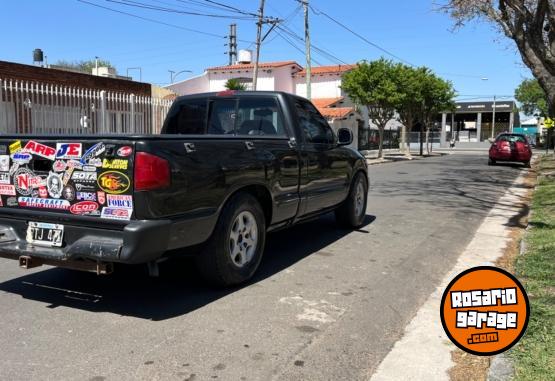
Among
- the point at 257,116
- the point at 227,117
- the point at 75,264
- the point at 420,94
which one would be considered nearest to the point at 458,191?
the point at 257,116

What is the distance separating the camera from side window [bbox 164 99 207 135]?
6441mm

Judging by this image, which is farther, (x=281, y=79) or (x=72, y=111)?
(x=281, y=79)

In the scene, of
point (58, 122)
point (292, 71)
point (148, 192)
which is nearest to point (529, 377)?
point (148, 192)

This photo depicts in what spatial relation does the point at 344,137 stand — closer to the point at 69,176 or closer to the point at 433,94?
the point at 69,176

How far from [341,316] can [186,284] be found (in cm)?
161

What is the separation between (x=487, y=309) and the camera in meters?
2.02

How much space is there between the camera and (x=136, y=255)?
389 cm

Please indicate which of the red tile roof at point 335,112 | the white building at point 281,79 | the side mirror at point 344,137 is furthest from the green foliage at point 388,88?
the side mirror at point 344,137

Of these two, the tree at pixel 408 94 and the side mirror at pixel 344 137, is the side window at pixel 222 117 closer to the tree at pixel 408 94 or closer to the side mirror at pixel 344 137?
the side mirror at pixel 344 137

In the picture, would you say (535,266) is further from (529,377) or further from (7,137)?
(7,137)

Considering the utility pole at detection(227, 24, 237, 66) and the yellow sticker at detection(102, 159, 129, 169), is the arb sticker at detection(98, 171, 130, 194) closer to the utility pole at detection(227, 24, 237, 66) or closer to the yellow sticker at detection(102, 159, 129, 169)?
the yellow sticker at detection(102, 159, 129, 169)

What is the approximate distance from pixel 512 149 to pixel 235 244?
23.5m

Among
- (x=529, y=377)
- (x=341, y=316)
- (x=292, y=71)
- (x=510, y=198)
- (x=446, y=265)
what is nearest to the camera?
(x=529, y=377)

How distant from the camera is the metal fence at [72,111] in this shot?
1328 cm
